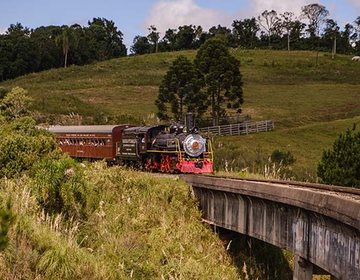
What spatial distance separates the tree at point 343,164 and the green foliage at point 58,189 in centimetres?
1033

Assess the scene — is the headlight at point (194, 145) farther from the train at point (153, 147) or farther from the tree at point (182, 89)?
the tree at point (182, 89)

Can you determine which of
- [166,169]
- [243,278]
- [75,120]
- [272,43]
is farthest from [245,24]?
[243,278]

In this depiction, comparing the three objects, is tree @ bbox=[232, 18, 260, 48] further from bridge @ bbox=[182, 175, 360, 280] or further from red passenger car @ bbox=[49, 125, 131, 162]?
bridge @ bbox=[182, 175, 360, 280]

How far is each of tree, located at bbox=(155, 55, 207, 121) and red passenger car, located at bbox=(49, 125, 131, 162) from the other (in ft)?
66.8

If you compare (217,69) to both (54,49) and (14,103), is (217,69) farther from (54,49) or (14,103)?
(54,49)

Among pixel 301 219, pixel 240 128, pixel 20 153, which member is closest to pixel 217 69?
pixel 240 128

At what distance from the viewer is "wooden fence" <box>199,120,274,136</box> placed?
52875 mm

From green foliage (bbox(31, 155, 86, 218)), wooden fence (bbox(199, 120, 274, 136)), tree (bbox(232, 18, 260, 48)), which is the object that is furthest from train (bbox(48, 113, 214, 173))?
tree (bbox(232, 18, 260, 48))

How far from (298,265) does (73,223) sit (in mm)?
5528

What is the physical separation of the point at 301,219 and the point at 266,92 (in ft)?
233

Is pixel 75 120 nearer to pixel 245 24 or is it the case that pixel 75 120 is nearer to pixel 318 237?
pixel 318 237

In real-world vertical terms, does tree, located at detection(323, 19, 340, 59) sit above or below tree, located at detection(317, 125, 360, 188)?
above

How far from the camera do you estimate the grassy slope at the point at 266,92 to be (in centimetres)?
5078

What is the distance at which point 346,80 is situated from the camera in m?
90.6
